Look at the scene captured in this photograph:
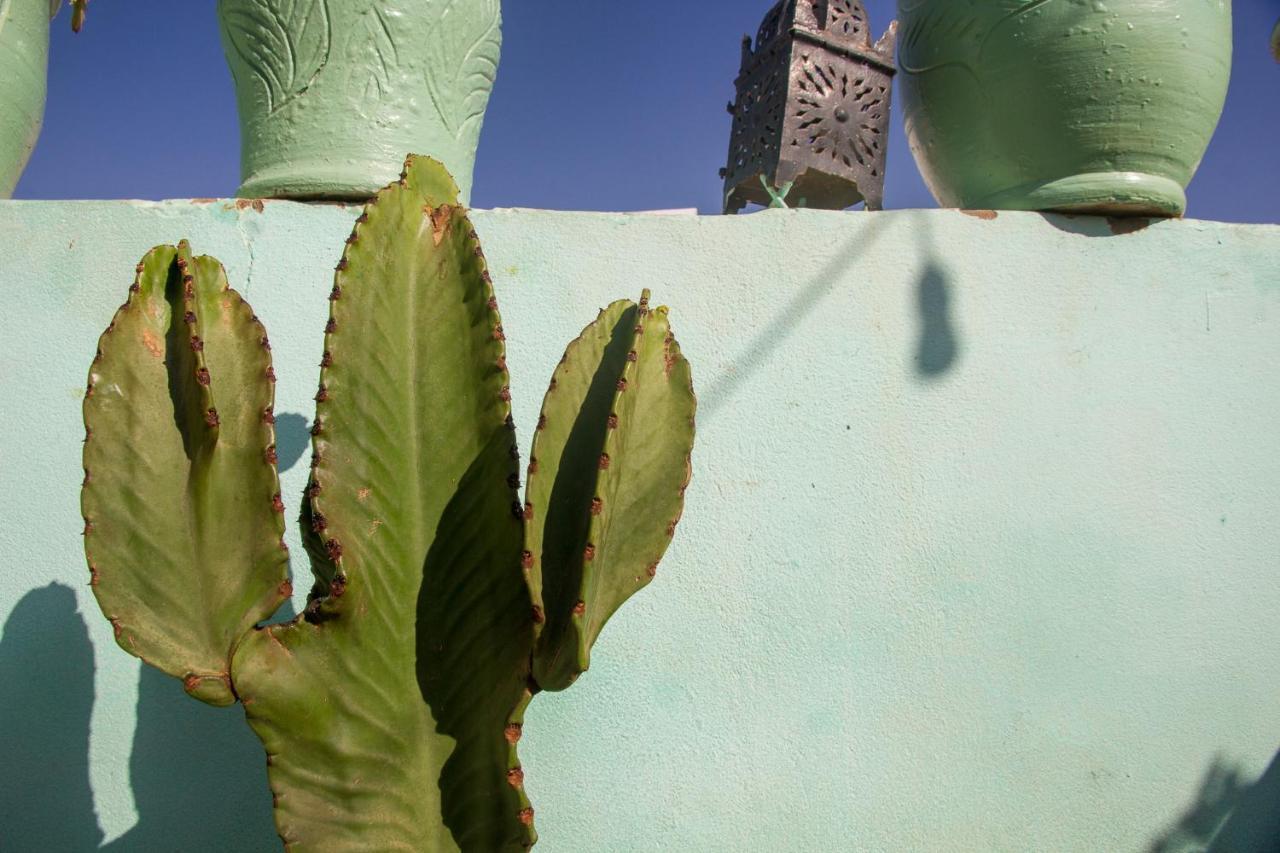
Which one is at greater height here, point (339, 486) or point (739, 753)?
point (339, 486)

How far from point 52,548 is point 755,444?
1147mm

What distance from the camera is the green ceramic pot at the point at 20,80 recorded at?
1465 millimetres

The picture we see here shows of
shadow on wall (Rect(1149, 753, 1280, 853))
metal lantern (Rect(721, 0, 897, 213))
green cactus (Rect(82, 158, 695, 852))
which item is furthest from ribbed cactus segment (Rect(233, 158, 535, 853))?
metal lantern (Rect(721, 0, 897, 213))

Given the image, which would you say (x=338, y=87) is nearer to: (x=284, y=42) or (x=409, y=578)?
(x=284, y=42)

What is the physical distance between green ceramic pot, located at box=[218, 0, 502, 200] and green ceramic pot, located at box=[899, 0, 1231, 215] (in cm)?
98

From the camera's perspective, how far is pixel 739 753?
133 centimetres

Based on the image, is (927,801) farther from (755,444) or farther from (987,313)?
(987,313)

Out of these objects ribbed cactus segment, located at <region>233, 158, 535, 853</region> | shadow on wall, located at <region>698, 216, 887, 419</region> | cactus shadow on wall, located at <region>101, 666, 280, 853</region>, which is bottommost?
cactus shadow on wall, located at <region>101, 666, 280, 853</region>

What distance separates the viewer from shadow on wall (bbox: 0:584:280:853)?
1249mm

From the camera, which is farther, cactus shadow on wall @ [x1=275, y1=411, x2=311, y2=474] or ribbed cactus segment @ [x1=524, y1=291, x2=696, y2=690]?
cactus shadow on wall @ [x1=275, y1=411, x2=311, y2=474]

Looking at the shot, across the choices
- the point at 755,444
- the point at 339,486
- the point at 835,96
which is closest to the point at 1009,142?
the point at 755,444

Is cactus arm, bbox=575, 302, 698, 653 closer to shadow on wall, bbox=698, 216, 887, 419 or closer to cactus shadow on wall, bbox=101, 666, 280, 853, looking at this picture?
shadow on wall, bbox=698, 216, 887, 419

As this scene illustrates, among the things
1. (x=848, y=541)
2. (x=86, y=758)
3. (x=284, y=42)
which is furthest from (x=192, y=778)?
(x=284, y=42)

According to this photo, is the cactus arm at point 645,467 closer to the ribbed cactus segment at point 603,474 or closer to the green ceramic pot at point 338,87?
the ribbed cactus segment at point 603,474
